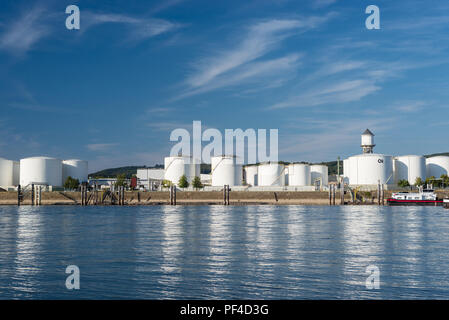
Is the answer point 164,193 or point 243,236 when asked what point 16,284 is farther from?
point 164,193

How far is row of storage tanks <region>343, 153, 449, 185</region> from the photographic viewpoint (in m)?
135

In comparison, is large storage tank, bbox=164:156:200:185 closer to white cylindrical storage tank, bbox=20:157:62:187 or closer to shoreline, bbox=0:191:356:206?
shoreline, bbox=0:191:356:206

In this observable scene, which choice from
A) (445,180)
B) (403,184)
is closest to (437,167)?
(445,180)

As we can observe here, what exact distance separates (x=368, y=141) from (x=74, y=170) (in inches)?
3996

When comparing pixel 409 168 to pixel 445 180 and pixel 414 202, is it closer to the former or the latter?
pixel 445 180

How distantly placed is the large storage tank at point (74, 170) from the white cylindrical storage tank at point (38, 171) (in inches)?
331

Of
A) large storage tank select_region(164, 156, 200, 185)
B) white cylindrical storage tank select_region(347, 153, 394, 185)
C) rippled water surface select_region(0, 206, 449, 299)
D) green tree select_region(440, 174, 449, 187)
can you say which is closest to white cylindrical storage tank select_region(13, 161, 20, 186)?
large storage tank select_region(164, 156, 200, 185)

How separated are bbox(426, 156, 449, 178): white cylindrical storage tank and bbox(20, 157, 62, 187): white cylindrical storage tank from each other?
122327 millimetres

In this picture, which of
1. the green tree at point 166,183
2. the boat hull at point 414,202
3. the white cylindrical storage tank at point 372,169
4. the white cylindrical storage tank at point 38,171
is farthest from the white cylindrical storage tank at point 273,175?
the white cylindrical storage tank at point 38,171

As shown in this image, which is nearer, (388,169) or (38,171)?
(388,169)

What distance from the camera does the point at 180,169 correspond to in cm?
16375

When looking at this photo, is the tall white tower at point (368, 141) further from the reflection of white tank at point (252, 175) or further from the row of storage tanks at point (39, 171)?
the row of storage tanks at point (39, 171)
